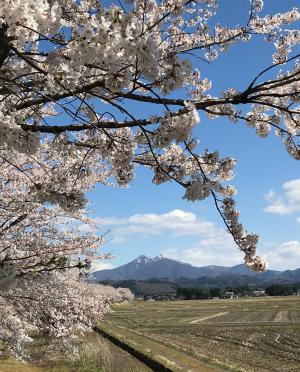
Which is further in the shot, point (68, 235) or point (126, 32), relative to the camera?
point (68, 235)

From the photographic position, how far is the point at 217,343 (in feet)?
129

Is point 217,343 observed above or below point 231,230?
below

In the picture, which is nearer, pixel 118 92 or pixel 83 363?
pixel 118 92

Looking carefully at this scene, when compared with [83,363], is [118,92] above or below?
above

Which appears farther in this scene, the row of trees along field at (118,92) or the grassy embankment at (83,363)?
the grassy embankment at (83,363)

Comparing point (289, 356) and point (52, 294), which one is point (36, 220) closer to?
point (52, 294)

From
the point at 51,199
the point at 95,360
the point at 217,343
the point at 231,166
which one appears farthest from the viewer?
the point at 217,343

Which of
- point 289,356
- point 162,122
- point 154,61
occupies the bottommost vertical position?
point 289,356

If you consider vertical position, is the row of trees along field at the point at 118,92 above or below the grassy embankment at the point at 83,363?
above

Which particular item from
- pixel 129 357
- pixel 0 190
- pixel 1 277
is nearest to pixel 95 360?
pixel 129 357

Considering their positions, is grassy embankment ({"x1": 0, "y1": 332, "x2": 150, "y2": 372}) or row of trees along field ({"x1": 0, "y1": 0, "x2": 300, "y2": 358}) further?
grassy embankment ({"x1": 0, "y1": 332, "x2": 150, "y2": 372})

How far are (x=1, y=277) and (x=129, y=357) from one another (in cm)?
1820

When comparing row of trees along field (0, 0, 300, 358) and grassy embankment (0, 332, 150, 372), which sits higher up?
row of trees along field (0, 0, 300, 358)

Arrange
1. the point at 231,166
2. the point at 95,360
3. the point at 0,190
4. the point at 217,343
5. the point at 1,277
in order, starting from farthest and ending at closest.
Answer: the point at 217,343 < the point at 95,360 < the point at 0,190 < the point at 1,277 < the point at 231,166
